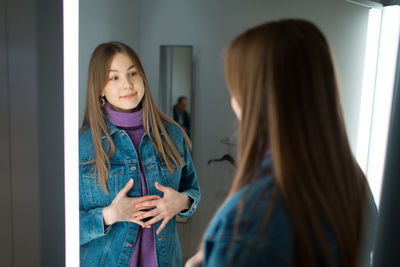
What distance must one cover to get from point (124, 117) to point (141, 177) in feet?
0.53

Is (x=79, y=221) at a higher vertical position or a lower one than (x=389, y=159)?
lower

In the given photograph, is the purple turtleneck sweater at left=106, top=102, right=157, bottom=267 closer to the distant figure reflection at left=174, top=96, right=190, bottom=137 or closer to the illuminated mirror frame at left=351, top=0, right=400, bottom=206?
the distant figure reflection at left=174, top=96, right=190, bottom=137

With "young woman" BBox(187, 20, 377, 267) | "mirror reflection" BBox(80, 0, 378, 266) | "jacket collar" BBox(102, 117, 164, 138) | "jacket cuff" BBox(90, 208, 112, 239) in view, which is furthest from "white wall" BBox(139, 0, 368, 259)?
"young woman" BBox(187, 20, 377, 267)

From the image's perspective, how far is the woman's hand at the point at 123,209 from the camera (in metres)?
0.89

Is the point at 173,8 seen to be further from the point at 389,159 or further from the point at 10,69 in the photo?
the point at 389,159

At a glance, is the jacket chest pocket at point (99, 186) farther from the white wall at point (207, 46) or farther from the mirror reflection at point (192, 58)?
the white wall at point (207, 46)

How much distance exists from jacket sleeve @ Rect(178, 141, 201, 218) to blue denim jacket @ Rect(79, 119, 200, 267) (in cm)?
2

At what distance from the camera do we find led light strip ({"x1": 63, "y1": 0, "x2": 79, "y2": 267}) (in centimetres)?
82

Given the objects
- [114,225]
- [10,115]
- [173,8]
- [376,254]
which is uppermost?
[173,8]

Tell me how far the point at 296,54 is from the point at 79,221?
663 millimetres

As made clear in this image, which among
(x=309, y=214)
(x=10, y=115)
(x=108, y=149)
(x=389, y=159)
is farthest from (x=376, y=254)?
(x=10, y=115)

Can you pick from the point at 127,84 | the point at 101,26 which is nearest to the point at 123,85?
the point at 127,84

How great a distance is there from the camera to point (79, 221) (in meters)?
0.89

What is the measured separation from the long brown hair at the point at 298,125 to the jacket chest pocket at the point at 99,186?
39 cm
